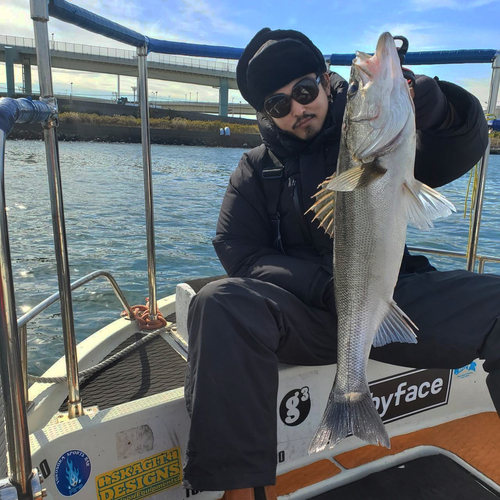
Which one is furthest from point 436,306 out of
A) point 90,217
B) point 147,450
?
point 90,217

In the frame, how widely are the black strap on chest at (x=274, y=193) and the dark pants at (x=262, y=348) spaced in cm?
53

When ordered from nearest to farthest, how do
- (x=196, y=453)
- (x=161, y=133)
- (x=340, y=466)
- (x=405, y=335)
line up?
(x=196, y=453), (x=405, y=335), (x=340, y=466), (x=161, y=133)

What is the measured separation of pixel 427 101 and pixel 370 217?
56 cm

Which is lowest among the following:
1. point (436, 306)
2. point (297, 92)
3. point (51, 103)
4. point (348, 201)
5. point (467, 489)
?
point (467, 489)

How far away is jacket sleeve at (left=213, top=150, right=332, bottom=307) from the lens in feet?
7.37

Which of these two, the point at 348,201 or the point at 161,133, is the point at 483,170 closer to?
the point at 348,201

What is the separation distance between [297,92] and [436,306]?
1257 mm

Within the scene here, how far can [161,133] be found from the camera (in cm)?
5478

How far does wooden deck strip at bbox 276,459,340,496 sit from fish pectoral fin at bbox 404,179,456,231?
1354 mm

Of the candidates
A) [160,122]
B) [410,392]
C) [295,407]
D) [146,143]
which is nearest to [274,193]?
[146,143]

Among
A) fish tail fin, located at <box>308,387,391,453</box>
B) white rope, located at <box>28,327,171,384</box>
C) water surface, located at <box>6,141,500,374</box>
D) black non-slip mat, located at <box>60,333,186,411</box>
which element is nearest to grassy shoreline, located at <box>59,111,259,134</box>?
water surface, located at <box>6,141,500,374</box>

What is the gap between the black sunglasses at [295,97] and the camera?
2.35m

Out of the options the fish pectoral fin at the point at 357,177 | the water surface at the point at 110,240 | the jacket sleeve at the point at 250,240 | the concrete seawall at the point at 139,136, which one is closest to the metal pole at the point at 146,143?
the jacket sleeve at the point at 250,240

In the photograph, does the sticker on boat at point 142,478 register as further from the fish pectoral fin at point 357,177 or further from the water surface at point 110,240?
the water surface at point 110,240
